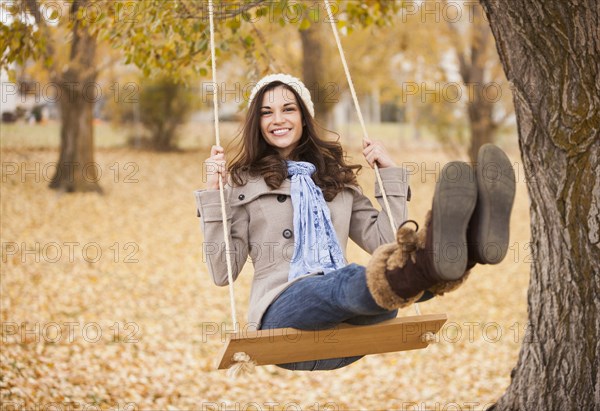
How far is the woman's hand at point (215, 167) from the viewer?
2.52 meters

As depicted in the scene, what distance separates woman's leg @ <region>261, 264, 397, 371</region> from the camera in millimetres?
2061

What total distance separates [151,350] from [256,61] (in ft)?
8.15

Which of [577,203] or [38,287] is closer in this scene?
[577,203]

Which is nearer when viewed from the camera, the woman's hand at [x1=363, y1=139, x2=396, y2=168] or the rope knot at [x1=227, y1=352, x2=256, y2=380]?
the rope knot at [x1=227, y1=352, x2=256, y2=380]

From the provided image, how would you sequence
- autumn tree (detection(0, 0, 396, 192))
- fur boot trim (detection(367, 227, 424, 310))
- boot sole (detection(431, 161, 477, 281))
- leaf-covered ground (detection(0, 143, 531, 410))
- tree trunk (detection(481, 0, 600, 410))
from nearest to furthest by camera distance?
1. boot sole (detection(431, 161, 477, 281))
2. fur boot trim (detection(367, 227, 424, 310))
3. tree trunk (detection(481, 0, 600, 410))
4. autumn tree (detection(0, 0, 396, 192))
5. leaf-covered ground (detection(0, 143, 531, 410))

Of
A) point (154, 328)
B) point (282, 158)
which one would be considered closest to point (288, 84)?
point (282, 158)

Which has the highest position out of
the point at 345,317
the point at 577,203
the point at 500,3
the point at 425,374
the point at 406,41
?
the point at 406,41

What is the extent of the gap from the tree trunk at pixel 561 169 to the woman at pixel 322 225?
1.83 ft

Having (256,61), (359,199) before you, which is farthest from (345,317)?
(256,61)

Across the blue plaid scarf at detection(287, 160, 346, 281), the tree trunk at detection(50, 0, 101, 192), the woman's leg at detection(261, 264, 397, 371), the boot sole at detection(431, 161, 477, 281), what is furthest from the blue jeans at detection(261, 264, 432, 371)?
the tree trunk at detection(50, 0, 101, 192)

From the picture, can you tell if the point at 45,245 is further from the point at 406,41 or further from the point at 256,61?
the point at 406,41

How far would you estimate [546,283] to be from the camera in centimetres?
269

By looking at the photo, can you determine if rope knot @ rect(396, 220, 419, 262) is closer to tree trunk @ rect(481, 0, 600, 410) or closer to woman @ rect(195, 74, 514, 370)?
woman @ rect(195, 74, 514, 370)

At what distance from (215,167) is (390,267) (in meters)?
0.87
